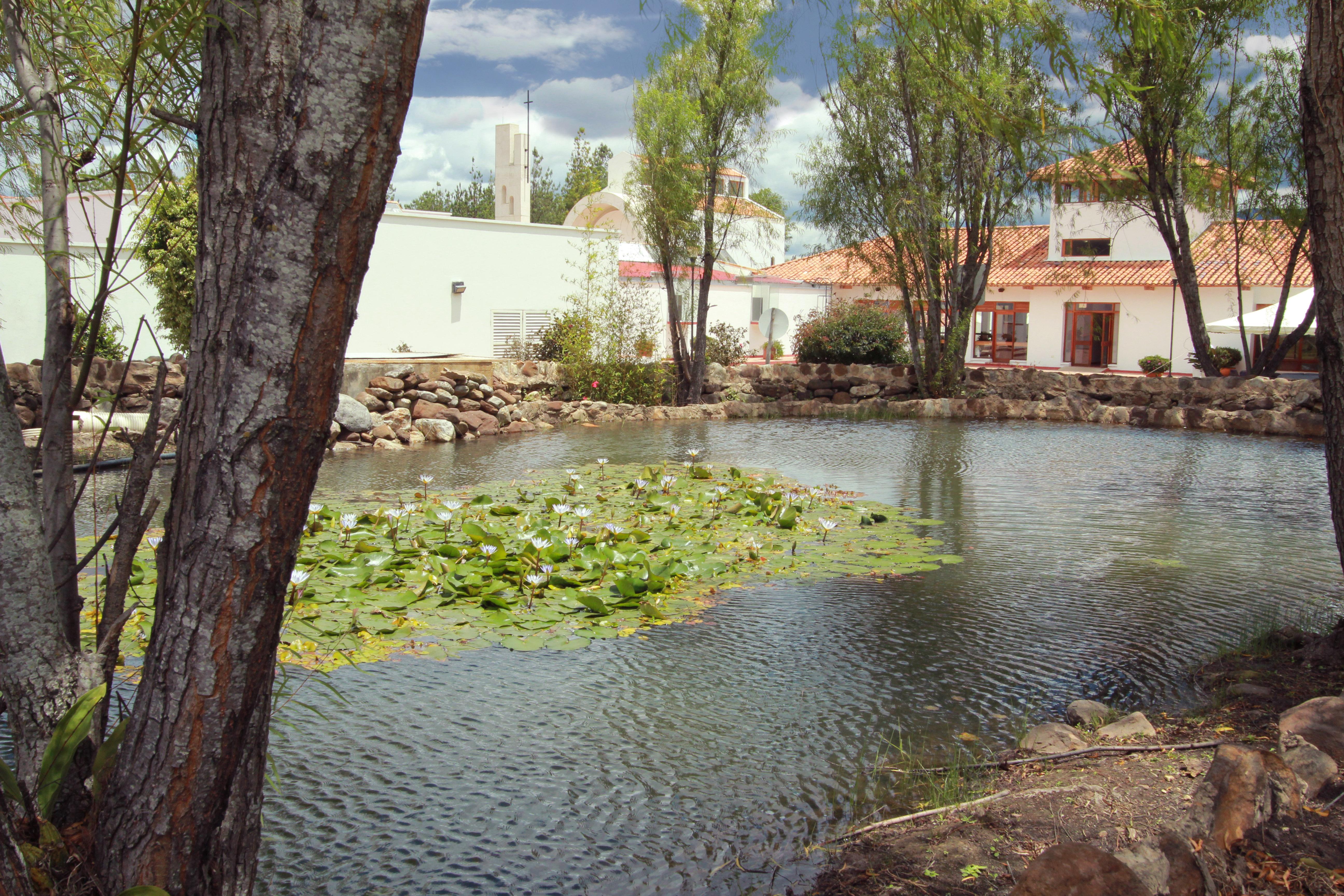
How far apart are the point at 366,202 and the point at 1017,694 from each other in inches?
136

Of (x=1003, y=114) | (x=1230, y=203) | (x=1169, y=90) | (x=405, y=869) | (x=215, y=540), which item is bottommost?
(x=405, y=869)

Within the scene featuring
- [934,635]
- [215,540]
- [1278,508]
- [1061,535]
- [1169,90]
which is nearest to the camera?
[215,540]

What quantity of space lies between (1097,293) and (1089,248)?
2021 mm

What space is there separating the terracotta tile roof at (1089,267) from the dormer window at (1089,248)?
0.42m

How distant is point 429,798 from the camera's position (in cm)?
319

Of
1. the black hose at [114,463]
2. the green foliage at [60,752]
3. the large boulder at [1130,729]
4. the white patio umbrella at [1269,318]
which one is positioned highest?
the white patio umbrella at [1269,318]

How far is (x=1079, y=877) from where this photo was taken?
2070 mm

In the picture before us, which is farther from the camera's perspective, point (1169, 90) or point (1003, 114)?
point (1169, 90)

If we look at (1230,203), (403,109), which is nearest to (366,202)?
(403,109)

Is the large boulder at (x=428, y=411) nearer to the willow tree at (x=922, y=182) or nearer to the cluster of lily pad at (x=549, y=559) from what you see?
the cluster of lily pad at (x=549, y=559)

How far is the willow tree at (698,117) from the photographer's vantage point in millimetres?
17703

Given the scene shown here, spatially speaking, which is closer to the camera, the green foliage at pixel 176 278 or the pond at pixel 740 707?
the pond at pixel 740 707

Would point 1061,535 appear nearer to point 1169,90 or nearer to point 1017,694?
point 1017,694

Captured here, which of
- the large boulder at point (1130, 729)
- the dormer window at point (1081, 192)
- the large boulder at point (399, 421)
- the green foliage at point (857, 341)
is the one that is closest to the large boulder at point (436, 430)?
the large boulder at point (399, 421)
